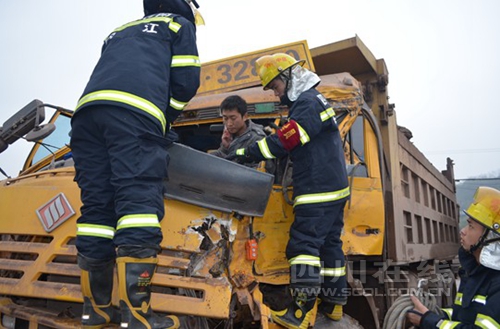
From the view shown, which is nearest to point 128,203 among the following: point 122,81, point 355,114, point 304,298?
point 122,81

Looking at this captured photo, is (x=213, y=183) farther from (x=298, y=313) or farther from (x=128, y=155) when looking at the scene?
(x=298, y=313)

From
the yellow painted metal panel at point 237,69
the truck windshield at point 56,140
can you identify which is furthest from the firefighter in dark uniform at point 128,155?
the truck windshield at point 56,140

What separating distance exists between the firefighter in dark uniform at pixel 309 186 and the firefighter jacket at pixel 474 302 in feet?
2.06

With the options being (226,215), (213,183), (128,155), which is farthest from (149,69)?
(226,215)

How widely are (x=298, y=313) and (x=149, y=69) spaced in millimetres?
1597

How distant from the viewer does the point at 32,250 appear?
219 cm

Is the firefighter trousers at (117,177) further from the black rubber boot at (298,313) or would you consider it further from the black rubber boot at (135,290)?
the black rubber boot at (298,313)

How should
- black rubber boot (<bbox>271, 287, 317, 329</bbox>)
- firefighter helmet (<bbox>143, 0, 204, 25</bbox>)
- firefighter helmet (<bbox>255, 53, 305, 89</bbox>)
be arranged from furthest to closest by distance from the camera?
firefighter helmet (<bbox>255, 53, 305, 89</bbox>) → black rubber boot (<bbox>271, 287, 317, 329</bbox>) → firefighter helmet (<bbox>143, 0, 204, 25</bbox>)

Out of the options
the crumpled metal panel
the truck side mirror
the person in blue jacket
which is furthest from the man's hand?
the truck side mirror

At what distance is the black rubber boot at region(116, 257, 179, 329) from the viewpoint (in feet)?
5.75

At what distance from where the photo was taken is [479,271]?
2.30 metres

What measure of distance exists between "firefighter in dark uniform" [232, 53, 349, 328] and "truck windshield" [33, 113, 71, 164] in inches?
78.1

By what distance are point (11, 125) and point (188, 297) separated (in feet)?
A: 6.55

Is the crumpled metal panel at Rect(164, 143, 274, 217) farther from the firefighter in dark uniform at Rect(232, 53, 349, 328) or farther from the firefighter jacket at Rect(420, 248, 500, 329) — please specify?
the firefighter jacket at Rect(420, 248, 500, 329)
